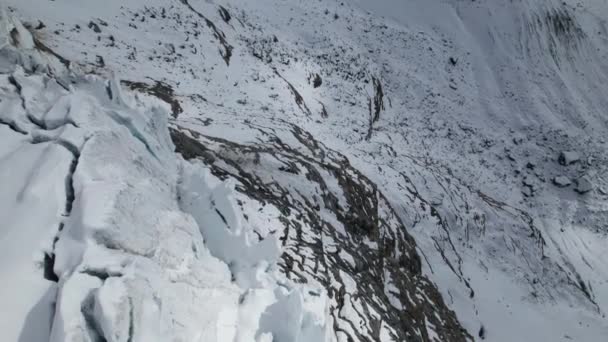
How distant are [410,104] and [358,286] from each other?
41.7 feet

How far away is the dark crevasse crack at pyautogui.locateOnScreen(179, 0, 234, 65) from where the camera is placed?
14523mm

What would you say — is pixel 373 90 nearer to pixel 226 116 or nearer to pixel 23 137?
pixel 226 116

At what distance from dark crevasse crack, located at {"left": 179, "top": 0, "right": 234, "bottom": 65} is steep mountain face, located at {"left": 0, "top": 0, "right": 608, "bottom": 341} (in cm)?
11

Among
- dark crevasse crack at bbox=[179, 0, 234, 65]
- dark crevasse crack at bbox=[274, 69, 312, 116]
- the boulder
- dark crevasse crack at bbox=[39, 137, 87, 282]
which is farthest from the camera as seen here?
the boulder

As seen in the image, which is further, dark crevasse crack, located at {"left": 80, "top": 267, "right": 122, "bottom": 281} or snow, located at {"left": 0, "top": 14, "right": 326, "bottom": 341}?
dark crevasse crack, located at {"left": 80, "top": 267, "right": 122, "bottom": 281}

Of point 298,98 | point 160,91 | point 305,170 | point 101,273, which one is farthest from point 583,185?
point 101,273

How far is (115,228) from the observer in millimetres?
3473

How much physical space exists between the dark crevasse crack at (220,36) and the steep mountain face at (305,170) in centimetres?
11

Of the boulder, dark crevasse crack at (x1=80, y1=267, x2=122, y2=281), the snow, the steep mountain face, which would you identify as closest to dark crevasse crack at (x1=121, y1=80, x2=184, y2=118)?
the steep mountain face

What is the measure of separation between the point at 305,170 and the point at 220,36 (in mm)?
8831

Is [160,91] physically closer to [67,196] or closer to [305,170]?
[305,170]

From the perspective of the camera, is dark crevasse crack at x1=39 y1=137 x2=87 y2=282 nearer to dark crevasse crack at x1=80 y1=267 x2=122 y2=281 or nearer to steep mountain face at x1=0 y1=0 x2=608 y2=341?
steep mountain face at x1=0 y1=0 x2=608 y2=341

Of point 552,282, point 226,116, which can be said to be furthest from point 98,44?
point 552,282

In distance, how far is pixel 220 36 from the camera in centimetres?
1534
